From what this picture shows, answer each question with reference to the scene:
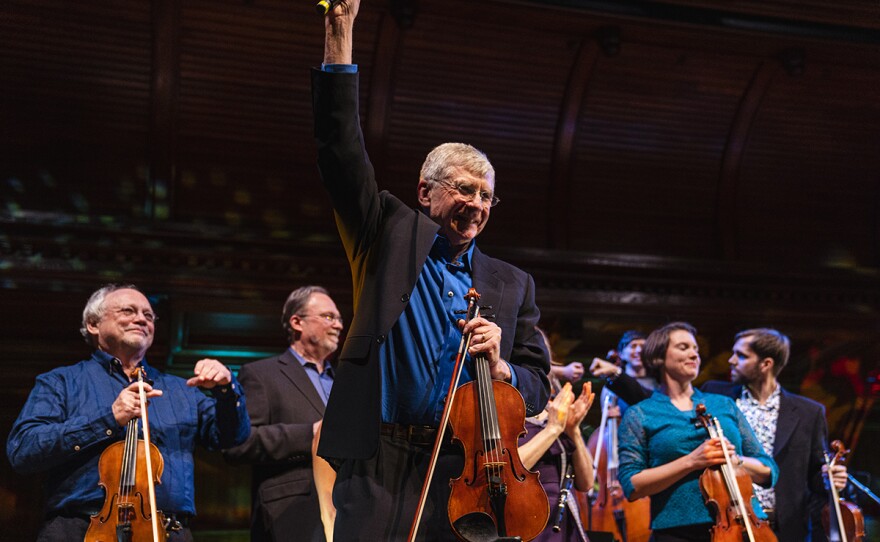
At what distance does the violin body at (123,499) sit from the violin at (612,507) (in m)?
2.64

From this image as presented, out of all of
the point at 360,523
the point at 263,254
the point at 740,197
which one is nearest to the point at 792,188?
the point at 740,197

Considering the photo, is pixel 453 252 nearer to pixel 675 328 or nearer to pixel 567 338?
pixel 675 328

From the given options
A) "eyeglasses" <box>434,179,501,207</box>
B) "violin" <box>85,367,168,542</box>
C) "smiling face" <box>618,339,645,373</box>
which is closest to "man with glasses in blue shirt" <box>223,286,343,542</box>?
"violin" <box>85,367,168,542</box>

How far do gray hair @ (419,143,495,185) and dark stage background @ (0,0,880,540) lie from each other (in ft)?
9.93

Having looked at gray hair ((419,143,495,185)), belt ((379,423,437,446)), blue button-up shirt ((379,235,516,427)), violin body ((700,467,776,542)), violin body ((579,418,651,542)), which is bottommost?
violin body ((579,418,651,542))

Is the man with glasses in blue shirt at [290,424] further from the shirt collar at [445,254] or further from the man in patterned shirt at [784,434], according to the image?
the man in patterned shirt at [784,434]

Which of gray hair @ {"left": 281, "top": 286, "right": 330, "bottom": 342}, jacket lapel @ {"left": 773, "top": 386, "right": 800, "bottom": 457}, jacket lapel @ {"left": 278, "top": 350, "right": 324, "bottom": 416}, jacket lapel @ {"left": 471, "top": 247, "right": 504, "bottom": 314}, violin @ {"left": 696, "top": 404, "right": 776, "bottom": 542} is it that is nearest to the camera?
jacket lapel @ {"left": 471, "top": 247, "right": 504, "bottom": 314}

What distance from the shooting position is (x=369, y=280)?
7.83ft

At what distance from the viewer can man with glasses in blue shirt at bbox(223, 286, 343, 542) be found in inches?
147

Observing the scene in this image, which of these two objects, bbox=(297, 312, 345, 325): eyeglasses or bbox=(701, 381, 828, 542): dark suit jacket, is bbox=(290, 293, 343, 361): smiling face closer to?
bbox=(297, 312, 345, 325): eyeglasses

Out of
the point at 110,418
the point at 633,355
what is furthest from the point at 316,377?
the point at 633,355

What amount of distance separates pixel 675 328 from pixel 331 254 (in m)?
2.35

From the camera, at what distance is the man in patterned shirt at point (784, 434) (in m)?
4.55

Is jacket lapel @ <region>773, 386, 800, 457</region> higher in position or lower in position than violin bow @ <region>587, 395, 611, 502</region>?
higher
